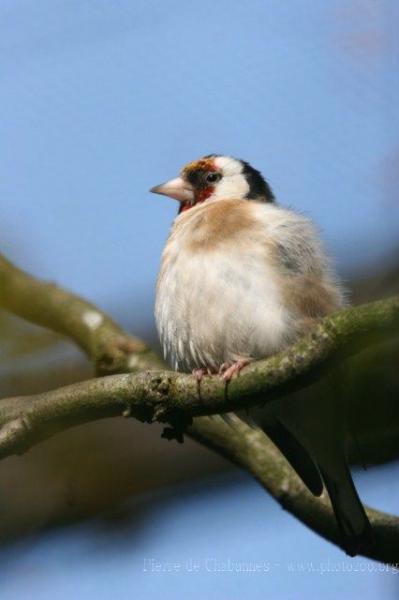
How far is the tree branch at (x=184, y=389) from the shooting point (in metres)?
2.43

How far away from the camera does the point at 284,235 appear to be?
348cm

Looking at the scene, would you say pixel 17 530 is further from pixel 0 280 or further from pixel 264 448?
pixel 0 280

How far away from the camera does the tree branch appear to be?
2.43 metres

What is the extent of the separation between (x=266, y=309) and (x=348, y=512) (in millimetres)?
685

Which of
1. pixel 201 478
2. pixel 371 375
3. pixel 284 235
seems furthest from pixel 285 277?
pixel 201 478

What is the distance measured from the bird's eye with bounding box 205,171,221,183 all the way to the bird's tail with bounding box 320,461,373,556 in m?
1.43

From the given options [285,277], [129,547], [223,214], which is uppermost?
[223,214]

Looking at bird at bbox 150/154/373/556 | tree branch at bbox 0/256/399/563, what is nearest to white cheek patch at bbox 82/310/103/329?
tree branch at bbox 0/256/399/563

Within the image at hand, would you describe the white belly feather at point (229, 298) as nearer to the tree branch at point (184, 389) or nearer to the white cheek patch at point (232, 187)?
the tree branch at point (184, 389)

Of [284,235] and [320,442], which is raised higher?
[284,235]

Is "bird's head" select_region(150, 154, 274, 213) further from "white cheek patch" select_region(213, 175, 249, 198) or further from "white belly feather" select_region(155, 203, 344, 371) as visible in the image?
"white belly feather" select_region(155, 203, 344, 371)

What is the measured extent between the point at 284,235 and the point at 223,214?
1.05ft

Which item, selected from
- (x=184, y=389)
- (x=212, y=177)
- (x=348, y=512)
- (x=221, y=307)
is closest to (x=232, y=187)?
(x=212, y=177)

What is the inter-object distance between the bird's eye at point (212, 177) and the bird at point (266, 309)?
647 mm
